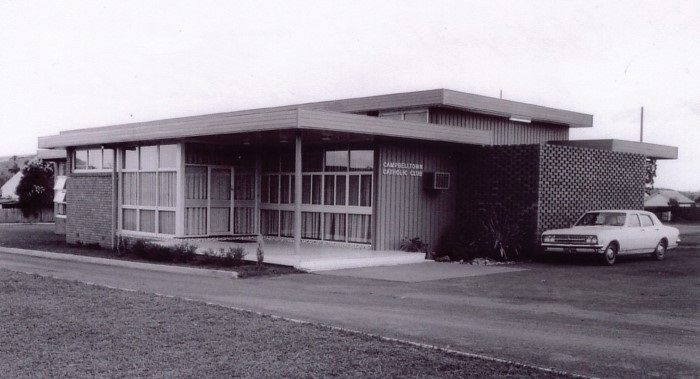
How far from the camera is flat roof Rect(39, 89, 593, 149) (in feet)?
55.2

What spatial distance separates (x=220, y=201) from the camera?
22594 millimetres

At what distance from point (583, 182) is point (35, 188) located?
3578 centimetres

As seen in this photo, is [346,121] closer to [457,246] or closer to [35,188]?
[457,246]

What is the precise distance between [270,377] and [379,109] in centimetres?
1689

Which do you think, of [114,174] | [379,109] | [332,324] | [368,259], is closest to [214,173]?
[114,174]

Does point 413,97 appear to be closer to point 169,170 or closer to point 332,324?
point 169,170

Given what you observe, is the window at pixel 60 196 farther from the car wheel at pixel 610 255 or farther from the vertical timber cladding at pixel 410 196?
the car wheel at pixel 610 255

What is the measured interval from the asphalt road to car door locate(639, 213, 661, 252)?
1349mm

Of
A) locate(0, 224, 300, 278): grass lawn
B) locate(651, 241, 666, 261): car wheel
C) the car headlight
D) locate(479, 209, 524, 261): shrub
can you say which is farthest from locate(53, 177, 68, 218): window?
locate(651, 241, 666, 261): car wheel

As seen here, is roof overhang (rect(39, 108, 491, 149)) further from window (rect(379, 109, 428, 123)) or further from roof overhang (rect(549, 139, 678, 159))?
roof overhang (rect(549, 139, 678, 159))

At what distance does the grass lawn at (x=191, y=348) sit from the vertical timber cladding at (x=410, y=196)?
31.0ft

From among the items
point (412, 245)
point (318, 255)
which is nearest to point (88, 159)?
point (318, 255)

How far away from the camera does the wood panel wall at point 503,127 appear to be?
22250mm

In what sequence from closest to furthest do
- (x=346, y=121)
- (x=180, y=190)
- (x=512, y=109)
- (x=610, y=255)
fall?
(x=346, y=121) < (x=610, y=255) < (x=180, y=190) < (x=512, y=109)
